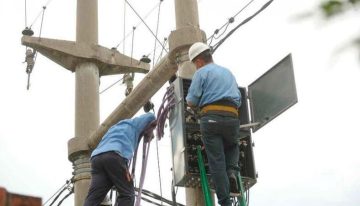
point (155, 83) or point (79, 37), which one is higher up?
point (79, 37)

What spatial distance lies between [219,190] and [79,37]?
18.4 feet

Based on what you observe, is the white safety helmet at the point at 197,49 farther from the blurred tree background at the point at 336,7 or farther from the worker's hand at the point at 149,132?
the blurred tree background at the point at 336,7

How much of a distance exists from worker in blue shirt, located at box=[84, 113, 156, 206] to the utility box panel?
662 millimetres

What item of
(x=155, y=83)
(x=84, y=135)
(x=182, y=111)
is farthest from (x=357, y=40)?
(x=84, y=135)

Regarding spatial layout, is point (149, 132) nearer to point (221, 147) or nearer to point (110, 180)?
point (110, 180)

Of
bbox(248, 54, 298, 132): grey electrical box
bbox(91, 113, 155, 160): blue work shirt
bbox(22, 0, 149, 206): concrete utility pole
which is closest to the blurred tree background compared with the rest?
bbox(248, 54, 298, 132): grey electrical box

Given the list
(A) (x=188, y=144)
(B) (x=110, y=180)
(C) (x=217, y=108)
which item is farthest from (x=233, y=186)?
(B) (x=110, y=180)

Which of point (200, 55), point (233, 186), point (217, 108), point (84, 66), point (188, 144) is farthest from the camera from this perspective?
point (84, 66)

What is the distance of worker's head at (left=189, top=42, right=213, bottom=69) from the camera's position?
6.95 meters

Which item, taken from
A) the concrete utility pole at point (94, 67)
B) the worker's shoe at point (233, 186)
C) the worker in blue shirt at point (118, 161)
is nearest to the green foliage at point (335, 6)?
the worker's shoe at point (233, 186)

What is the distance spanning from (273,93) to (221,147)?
1.08 meters

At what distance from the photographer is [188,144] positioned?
6664 millimetres

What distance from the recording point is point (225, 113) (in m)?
6.55

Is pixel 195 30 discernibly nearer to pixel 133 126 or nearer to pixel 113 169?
pixel 133 126
